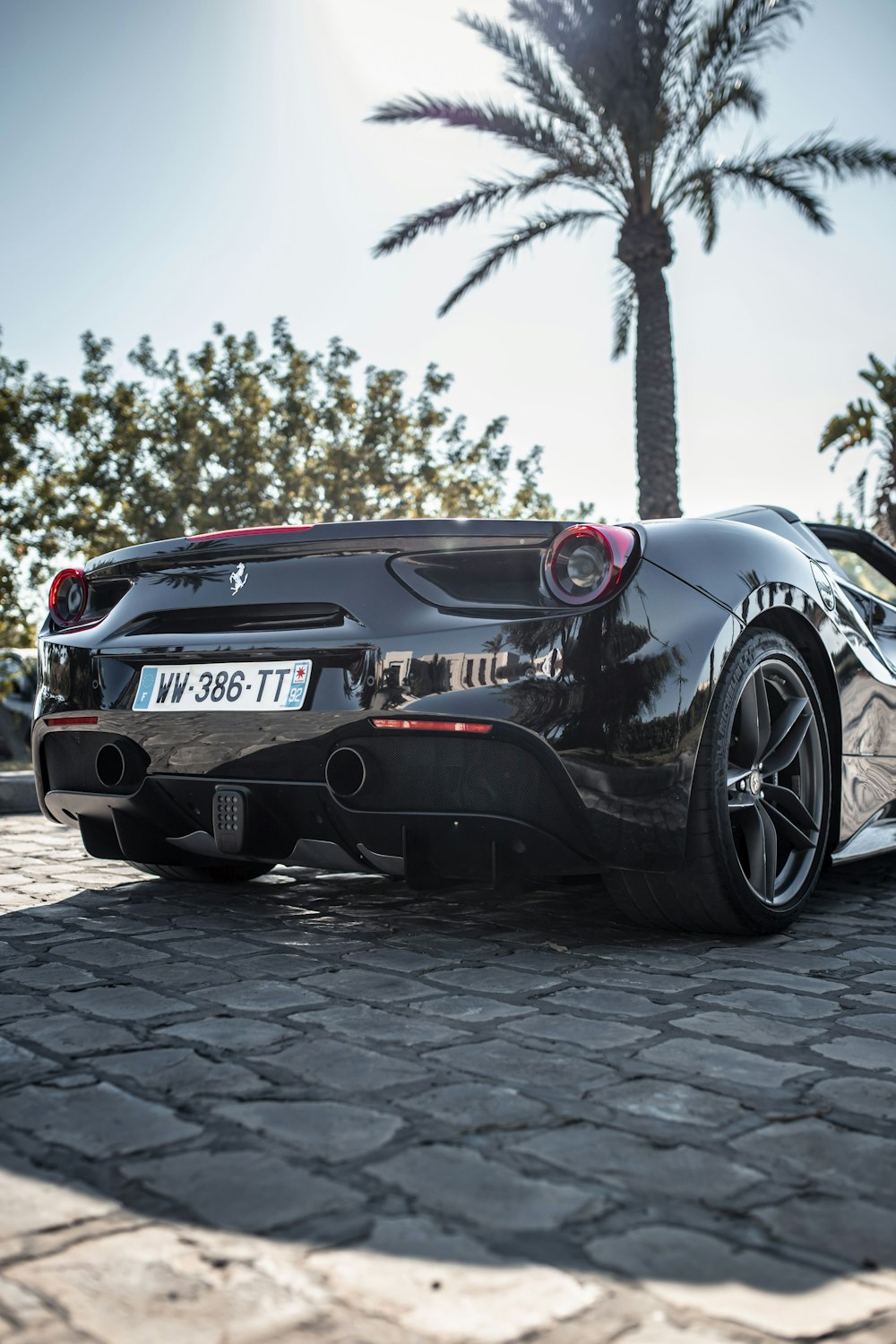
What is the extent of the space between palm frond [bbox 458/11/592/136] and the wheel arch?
12.4 m

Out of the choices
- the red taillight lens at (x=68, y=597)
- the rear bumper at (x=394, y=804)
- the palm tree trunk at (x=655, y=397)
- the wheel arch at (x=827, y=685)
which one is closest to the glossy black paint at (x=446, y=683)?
the rear bumper at (x=394, y=804)

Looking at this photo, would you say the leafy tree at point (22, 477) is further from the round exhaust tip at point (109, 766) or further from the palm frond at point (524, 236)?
the round exhaust tip at point (109, 766)

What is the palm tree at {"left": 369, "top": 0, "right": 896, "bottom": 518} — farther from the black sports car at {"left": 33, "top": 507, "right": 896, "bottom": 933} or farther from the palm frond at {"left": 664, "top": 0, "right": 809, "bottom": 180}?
→ the black sports car at {"left": 33, "top": 507, "right": 896, "bottom": 933}

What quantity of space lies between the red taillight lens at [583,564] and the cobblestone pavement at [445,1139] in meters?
0.89

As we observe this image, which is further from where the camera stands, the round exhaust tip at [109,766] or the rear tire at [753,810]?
the round exhaust tip at [109,766]

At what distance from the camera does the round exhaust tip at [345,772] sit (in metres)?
3.04

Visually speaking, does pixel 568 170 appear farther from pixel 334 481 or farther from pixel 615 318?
pixel 334 481

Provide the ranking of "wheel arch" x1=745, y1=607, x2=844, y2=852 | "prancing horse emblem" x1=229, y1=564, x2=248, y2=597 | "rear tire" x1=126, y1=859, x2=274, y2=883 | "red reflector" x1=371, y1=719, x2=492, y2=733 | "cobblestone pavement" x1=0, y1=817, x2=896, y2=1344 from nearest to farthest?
1. "cobblestone pavement" x1=0, y1=817, x2=896, y2=1344
2. "red reflector" x1=371, y1=719, x2=492, y2=733
3. "prancing horse emblem" x1=229, y1=564, x2=248, y2=597
4. "wheel arch" x1=745, y1=607, x2=844, y2=852
5. "rear tire" x1=126, y1=859, x2=274, y2=883

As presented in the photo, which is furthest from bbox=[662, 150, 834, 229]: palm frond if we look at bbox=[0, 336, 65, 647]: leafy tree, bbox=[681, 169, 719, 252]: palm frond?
bbox=[0, 336, 65, 647]: leafy tree

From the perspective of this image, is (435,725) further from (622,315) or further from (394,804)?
(622,315)

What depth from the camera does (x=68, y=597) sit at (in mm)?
3787

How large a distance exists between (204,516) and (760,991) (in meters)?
27.9

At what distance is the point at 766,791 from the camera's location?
344 cm

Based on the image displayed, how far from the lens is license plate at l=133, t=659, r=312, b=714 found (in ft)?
10.3
